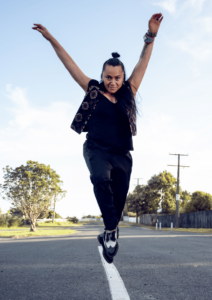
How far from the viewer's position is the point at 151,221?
156 feet

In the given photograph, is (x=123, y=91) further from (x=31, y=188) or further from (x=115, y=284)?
(x=31, y=188)

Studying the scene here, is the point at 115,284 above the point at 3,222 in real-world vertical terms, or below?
above

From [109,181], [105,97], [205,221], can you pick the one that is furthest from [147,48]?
[205,221]

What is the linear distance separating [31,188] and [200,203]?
2207 cm

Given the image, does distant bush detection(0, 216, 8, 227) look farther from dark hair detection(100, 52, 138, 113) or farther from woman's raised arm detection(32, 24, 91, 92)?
dark hair detection(100, 52, 138, 113)

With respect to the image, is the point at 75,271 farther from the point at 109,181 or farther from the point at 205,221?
the point at 205,221

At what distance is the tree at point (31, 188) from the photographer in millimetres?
24906

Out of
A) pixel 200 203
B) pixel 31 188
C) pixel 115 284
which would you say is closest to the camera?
pixel 115 284

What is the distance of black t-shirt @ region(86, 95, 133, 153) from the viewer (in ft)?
8.89

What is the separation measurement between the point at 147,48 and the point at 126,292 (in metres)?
2.45

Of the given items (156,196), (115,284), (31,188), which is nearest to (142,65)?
(115,284)

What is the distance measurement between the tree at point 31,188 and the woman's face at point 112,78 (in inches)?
898

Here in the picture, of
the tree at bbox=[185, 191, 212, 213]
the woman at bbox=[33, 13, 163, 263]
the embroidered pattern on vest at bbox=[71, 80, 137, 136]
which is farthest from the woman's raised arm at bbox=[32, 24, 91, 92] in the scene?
the tree at bbox=[185, 191, 212, 213]

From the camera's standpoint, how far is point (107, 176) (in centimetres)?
262
